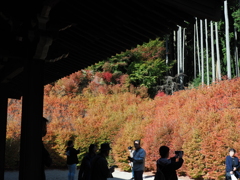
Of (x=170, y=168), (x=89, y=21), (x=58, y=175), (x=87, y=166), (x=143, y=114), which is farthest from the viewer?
(x=143, y=114)

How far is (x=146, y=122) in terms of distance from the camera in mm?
14102

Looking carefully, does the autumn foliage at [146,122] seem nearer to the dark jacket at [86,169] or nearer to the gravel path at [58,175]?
the gravel path at [58,175]

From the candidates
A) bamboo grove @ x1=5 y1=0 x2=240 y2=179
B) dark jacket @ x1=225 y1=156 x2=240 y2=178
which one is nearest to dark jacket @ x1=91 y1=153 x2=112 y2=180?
bamboo grove @ x1=5 y1=0 x2=240 y2=179

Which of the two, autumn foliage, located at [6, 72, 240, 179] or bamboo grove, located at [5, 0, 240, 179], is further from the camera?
bamboo grove, located at [5, 0, 240, 179]

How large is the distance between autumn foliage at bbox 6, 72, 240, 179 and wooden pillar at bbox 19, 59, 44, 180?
24.2 ft

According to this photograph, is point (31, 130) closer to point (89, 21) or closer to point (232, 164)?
point (89, 21)

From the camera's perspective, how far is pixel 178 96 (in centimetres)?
1667

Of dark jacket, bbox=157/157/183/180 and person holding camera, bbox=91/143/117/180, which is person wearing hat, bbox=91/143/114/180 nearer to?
person holding camera, bbox=91/143/117/180

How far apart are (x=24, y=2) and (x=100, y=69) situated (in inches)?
899

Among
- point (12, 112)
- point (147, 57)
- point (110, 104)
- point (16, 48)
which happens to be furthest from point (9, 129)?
point (147, 57)

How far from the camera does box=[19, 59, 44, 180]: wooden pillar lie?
9.85 ft

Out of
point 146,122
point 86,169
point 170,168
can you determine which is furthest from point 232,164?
point 146,122

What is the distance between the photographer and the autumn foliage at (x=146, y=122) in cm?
988

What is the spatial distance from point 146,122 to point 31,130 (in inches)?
446
